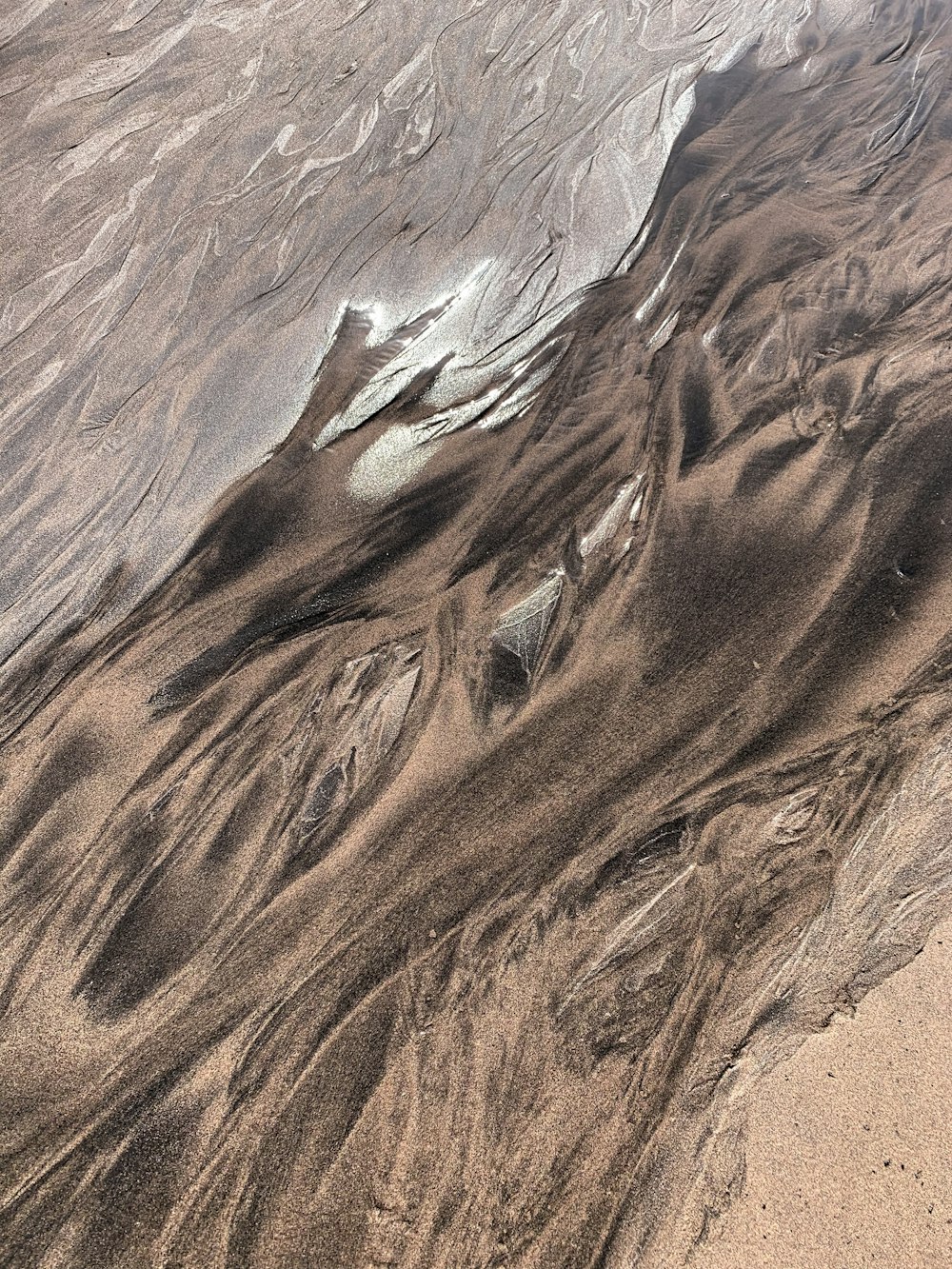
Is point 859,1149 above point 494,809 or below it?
below

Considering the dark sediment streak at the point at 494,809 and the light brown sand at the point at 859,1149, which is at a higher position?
the dark sediment streak at the point at 494,809

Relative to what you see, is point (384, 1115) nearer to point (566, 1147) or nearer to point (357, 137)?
point (566, 1147)

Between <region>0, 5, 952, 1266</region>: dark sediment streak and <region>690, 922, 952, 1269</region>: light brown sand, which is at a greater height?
<region>0, 5, 952, 1266</region>: dark sediment streak

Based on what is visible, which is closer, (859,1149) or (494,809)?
(859,1149)

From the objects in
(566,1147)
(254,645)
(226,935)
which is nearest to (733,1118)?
(566,1147)
